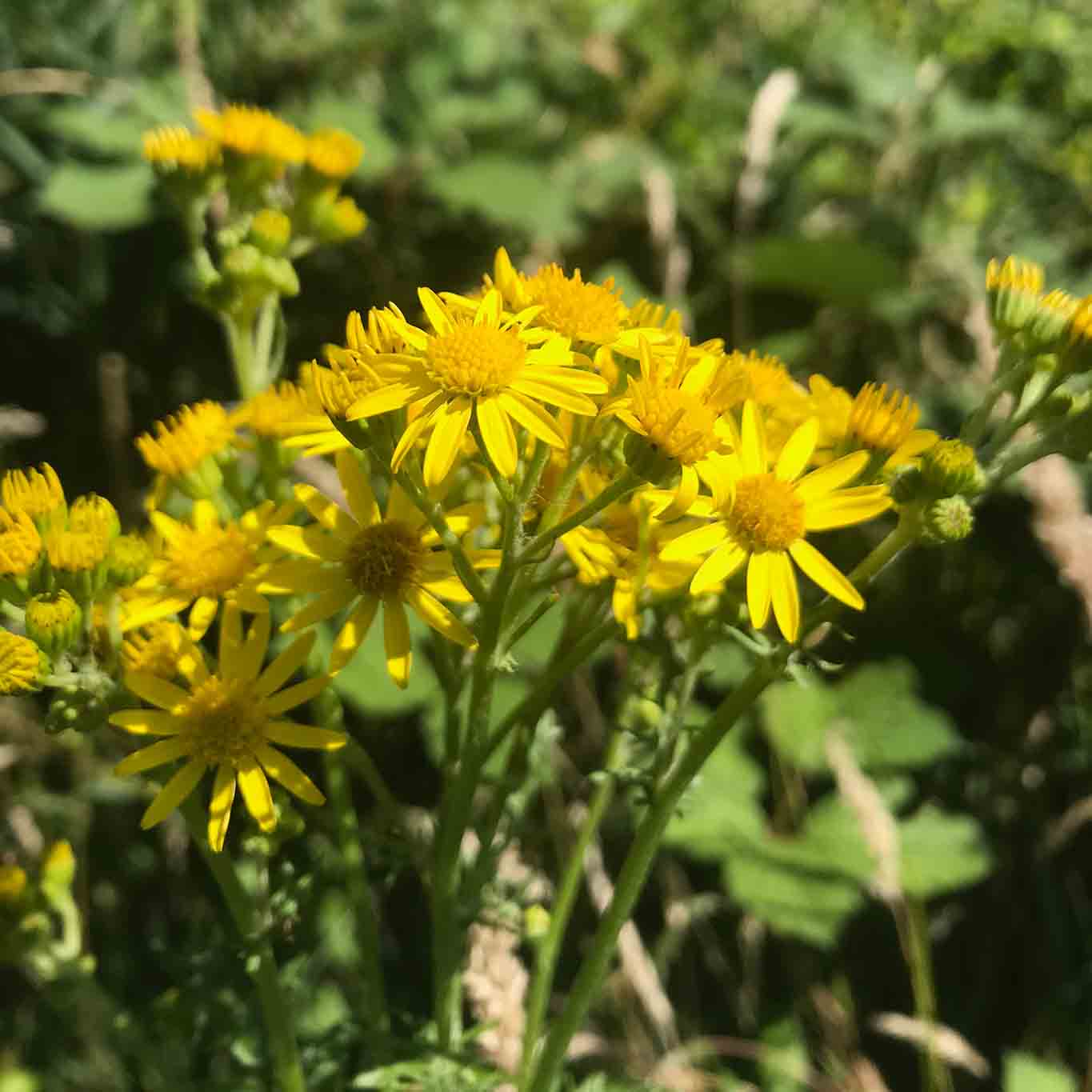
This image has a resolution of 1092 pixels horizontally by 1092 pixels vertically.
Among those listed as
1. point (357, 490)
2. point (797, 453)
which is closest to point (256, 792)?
point (357, 490)

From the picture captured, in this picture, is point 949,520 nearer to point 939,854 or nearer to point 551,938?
point 551,938

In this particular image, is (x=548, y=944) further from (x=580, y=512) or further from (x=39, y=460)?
(x=39, y=460)

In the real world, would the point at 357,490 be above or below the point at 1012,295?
below

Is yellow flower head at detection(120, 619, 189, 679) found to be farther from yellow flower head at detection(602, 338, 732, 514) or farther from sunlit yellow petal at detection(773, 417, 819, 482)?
sunlit yellow petal at detection(773, 417, 819, 482)

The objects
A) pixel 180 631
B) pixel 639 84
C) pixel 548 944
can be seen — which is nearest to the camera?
pixel 180 631

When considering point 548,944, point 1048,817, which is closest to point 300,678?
point 548,944

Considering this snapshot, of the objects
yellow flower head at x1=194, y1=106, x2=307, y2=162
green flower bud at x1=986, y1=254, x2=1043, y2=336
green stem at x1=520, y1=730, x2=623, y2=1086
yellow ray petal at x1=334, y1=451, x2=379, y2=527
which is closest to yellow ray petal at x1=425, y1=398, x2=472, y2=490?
yellow ray petal at x1=334, y1=451, x2=379, y2=527
